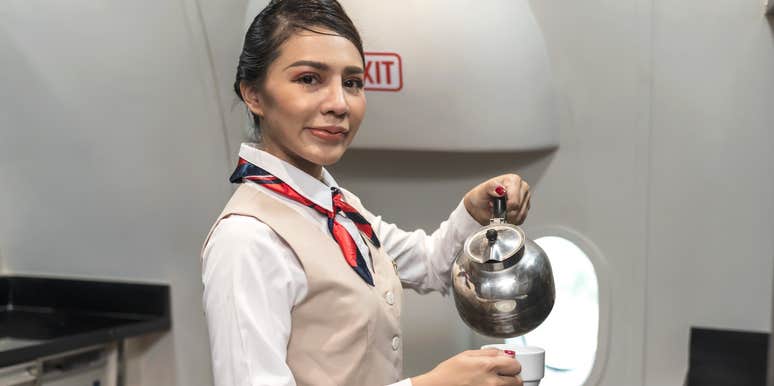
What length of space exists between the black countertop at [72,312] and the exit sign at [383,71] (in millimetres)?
776

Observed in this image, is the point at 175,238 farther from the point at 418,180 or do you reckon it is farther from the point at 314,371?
the point at 314,371

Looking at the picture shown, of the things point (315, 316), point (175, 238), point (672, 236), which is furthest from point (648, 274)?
point (175, 238)

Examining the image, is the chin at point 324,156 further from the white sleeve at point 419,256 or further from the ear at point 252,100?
the white sleeve at point 419,256

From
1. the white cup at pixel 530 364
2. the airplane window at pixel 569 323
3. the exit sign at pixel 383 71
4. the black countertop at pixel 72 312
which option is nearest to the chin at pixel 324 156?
the white cup at pixel 530 364

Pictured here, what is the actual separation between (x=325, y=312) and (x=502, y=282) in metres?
0.21

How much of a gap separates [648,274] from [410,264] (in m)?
0.49

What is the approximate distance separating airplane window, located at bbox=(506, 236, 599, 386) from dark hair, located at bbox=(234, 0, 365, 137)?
763 mm

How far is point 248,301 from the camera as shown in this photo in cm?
108

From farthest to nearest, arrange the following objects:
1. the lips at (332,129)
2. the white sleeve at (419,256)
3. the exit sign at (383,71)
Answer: the exit sign at (383,71), the white sleeve at (419,256), the lips at (332,129)

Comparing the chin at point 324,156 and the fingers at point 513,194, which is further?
the fingers at point 513,194

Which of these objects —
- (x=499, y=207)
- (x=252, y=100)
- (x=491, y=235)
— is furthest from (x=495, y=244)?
(x=252, y=100)

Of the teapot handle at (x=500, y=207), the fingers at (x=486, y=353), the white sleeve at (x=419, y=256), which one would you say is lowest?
the fingers at (x=486, y=353)

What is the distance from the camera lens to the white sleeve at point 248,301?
107 centimetres

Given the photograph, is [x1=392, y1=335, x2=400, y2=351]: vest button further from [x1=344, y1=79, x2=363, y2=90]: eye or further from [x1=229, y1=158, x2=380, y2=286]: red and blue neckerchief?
[x1=344, y1=79, x2=363, y2=90]: eye
